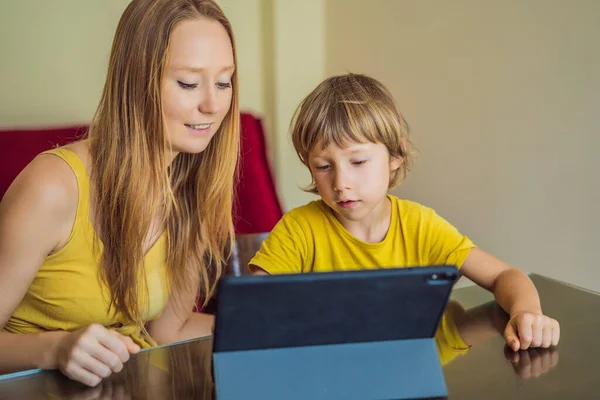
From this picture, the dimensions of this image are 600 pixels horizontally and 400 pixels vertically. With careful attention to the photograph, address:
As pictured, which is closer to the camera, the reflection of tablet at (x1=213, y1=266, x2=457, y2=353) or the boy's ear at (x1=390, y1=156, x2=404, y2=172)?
the reflection of tablet at (x1=213, y1=266, x2=457, y2=353)

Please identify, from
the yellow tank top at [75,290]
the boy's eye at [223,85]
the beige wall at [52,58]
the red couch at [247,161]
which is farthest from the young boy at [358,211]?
the beige wall at [52,58]

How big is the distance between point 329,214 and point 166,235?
1.12ft

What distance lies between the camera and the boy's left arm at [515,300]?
1.04m

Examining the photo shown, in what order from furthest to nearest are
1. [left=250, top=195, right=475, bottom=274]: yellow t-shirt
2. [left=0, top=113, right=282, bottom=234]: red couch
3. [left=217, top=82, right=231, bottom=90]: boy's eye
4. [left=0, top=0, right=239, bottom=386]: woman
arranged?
[left=0, top=113, right=282, bottom=234]: red couch → [left=250, top=195, right=475, bottom=274]: yellow t-shirt → [left=217, top=82, right=231, bottom=90]: boy's eye → [left=0, top=0, right=239, bottom=386]: woman

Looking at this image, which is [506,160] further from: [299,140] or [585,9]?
[299,140]

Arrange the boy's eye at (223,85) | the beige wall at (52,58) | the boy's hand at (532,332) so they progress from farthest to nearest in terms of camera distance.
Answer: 1. the beige wall at (52,58)
2. the boy's eye at (223,85)
3. the boy's hand at (532,332)

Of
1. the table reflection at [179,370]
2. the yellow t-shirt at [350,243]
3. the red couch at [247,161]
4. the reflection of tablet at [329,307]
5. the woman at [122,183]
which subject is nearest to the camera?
the reflection of tablet at [329,307]

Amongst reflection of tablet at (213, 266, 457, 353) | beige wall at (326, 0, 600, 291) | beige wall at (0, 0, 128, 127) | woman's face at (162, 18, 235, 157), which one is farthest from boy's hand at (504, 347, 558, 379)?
beige wall at (0, 0, 128, 127)

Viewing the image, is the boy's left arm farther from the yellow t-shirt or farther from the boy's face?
the boy's face

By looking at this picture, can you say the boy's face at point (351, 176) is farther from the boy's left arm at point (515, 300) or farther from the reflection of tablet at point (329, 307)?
the reflection of tablet at point (329, 307)

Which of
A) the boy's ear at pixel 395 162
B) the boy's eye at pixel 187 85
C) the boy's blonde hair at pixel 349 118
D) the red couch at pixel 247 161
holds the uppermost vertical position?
the boy's eye at pixel 187 85

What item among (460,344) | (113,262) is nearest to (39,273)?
(113,262)

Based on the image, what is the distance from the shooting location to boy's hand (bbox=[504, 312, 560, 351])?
1.03 m

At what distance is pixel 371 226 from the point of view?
4.77 feet
